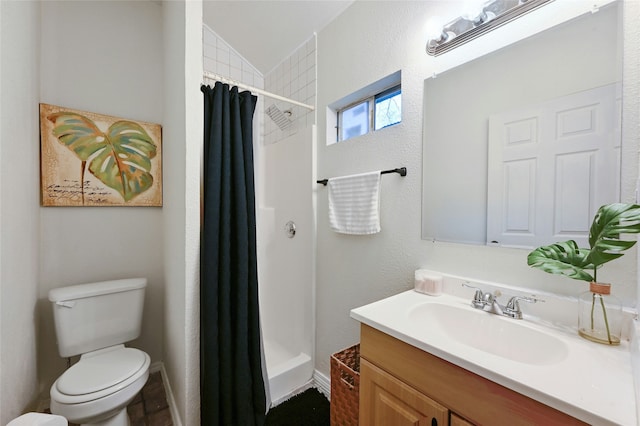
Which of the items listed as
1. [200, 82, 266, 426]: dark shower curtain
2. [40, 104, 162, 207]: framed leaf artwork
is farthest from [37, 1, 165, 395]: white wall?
[200, 82, 266, 426]: dark shower curtain

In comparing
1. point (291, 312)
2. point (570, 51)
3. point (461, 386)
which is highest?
point (570, 51)

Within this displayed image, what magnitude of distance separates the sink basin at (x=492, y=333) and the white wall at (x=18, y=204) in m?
1.67

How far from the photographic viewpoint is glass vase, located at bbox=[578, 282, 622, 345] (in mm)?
691

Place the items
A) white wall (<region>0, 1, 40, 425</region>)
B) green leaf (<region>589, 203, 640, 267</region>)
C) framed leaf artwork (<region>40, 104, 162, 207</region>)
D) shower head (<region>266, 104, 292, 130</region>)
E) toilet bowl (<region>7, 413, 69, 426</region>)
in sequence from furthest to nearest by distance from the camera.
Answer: shower head (<region>266, 104, 292, 130</region>), framed leaf artwork (<region>40, 104, 162, 207</region>), white wall (<region>0, 1, 40, 425</region>), toilet bowl (<region>7, 413, 69, 426</region>), green leaf (<region>589, 203, 640, 267</region>)

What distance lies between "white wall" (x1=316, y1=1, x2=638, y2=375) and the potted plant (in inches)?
4.3

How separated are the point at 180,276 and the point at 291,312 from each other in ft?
3.14

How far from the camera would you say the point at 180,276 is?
4.33 feet

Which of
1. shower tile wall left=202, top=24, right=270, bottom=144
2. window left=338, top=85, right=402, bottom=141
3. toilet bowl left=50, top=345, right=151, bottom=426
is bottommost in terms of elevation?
toilet bowl left=50, top=345, right=151, bottom=426

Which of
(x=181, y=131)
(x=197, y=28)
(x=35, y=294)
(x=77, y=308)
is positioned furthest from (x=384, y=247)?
(x=35, y=294)

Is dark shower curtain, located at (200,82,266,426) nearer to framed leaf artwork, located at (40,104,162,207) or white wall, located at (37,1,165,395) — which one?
white wall, located at (37,1,165,395)

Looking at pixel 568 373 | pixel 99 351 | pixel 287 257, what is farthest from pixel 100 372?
pixel 568 373

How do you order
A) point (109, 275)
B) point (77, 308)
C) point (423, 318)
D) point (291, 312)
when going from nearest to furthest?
point (423, 318) → point (77, 308) → point (109, 275) → point (291, 312)

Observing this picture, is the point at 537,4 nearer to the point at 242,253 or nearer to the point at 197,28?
the point at 197,28

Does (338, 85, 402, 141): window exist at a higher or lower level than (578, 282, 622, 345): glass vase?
higher
